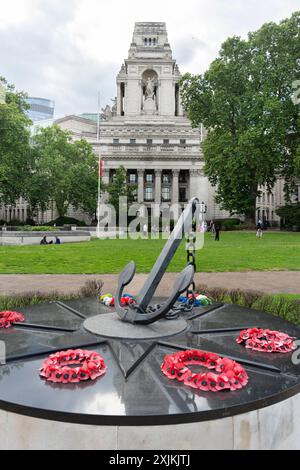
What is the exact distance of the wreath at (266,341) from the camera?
538cm

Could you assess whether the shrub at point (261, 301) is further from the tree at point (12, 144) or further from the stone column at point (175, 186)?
the stone column at point (175, 186)

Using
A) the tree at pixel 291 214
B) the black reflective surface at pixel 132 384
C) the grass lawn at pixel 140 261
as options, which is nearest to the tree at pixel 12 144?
the grass lawn at pixel 140 261

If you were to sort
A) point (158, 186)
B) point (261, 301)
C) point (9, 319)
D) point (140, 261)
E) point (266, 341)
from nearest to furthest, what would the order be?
1. point (266, 341)
2. point (9, 319)
3. point (261, 301)
4. point (140, 261)
5. point (158, 186)

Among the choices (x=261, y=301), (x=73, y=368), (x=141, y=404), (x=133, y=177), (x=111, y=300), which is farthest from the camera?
(x=133, y=177)

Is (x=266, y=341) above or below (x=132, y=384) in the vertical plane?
above

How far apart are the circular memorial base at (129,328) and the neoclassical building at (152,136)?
68.1m

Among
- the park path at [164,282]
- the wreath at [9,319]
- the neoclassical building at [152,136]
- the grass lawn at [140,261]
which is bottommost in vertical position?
the park path at [164,282]

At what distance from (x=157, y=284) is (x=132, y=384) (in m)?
2.15

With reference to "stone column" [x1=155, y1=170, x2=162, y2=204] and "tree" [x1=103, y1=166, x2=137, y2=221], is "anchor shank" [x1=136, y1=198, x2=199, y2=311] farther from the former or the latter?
"stone column" [x1=155, y1=170, x2=162, y2=204]

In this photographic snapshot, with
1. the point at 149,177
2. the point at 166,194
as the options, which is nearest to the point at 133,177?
the point at 149,177

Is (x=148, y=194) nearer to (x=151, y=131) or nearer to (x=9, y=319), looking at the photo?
(x=151, y=131)

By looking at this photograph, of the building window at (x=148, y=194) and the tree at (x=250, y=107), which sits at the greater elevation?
the tree at (x=250, y=107)

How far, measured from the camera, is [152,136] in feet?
279

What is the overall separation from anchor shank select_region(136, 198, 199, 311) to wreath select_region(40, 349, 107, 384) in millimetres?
1536
